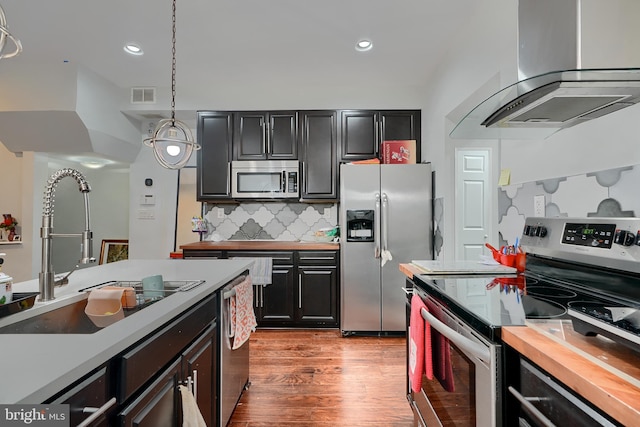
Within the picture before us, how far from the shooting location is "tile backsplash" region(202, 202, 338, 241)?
3.99 meters

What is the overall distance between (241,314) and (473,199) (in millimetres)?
2498

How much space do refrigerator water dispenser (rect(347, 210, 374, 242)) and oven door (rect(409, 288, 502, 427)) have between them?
1.73 m

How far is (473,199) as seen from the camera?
3.24m

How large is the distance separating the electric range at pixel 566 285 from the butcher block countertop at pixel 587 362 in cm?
4

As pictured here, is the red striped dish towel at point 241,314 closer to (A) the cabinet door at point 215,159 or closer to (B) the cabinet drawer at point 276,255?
(B) the cabinet drawer at point 276,255

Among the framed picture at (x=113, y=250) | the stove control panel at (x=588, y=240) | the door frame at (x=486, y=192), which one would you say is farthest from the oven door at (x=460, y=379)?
the framed picture at (x=113, y=250)

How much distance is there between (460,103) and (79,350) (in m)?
2.82

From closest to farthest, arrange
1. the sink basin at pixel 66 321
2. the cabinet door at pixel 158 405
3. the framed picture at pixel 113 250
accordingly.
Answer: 1. the cabinet door at pixel 158 405
2. the sink basin at pixel 66 321
3. the framed picture at pixel 113 250

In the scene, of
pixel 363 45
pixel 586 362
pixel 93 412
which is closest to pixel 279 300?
pixel 363 45

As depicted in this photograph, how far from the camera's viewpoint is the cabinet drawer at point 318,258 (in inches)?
135

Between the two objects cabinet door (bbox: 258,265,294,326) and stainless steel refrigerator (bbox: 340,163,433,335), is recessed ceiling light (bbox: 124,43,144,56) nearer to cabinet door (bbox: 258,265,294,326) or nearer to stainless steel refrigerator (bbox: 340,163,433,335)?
stainless steel refrigerator (bbox: 340,163,433,335)

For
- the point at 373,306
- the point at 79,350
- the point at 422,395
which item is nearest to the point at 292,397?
the point at 422,395

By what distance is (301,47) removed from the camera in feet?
9.50

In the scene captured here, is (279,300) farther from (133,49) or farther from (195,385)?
(133,49)
